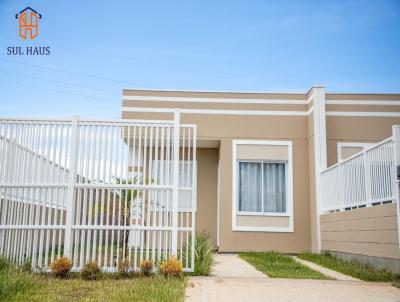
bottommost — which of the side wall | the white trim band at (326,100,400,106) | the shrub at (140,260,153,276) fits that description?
the shrub at (140,260,153,276)

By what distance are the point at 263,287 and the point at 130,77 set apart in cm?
1102

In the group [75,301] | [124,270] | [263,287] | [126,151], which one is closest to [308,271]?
[263,287]

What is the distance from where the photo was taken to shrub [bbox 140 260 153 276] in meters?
8.45

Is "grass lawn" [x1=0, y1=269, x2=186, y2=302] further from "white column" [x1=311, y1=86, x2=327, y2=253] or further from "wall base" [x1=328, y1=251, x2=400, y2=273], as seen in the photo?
"white column" [x1=311, y1=86, x2=327, y2=253]

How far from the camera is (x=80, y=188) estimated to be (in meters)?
8.90

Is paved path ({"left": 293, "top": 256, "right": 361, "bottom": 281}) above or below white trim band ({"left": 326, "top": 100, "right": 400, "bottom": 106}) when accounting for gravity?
below

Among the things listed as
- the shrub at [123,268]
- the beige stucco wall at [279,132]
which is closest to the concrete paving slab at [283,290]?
the shrub at [123,268]

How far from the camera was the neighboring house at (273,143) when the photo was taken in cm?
1430

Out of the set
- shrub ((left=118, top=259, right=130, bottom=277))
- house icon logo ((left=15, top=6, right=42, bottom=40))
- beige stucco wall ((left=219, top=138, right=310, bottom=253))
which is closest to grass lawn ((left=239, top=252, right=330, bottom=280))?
beige stucco wall ((left=219, top=138, right=310, bottom=253))

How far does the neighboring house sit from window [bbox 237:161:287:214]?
3cm

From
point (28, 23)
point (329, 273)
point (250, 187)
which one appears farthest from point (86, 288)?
point (28, 23)

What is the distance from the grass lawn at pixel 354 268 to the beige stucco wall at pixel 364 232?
0.28 metres

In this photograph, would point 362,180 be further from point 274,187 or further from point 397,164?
point 274,187

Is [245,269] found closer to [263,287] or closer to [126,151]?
[263,287]
